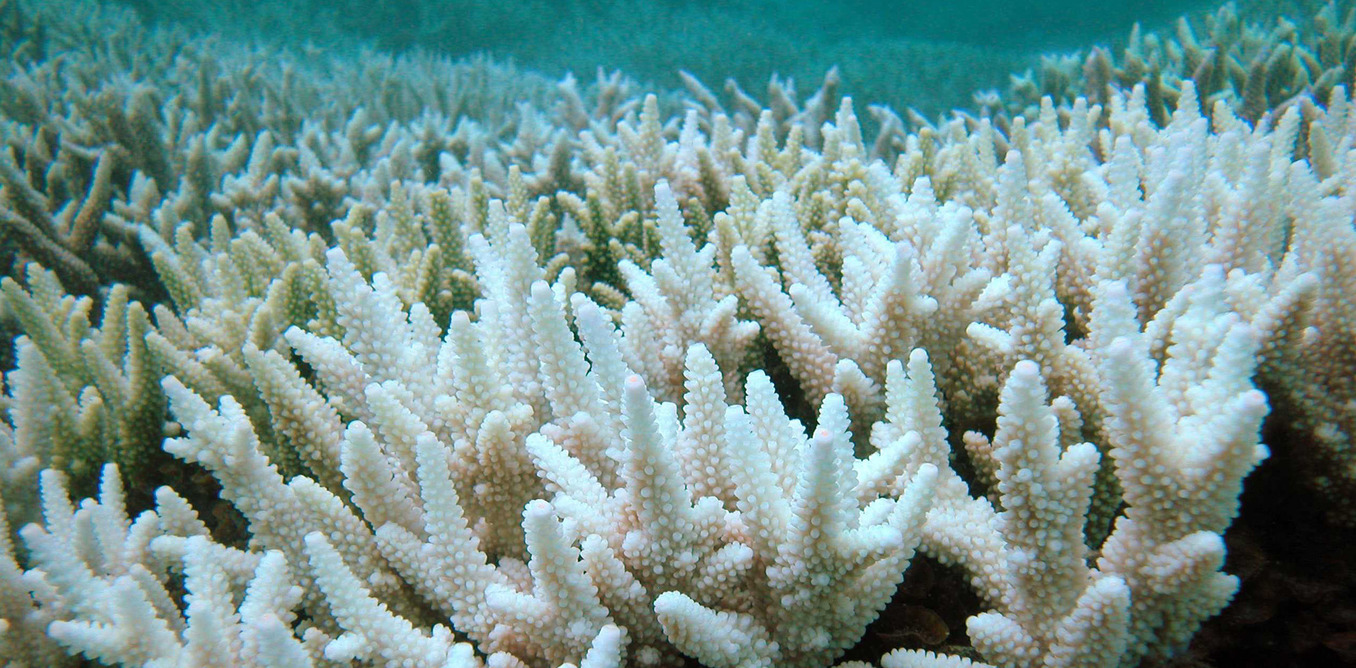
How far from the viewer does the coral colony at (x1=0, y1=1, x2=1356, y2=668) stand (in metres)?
1.00

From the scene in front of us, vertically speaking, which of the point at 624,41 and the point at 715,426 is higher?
the point at 624,41

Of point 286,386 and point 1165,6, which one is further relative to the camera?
point 1165,6

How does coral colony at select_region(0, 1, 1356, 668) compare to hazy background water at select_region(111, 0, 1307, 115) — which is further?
hazy background water at select_region(111, 0, 1307, 115)

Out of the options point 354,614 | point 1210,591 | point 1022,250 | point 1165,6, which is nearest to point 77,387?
point 354,614

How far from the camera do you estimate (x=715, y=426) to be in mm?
1113

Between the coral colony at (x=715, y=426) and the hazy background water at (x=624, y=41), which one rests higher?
the hazy background water at (x=624, y=41)

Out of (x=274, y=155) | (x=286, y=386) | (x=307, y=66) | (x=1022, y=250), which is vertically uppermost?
(x=307, y=66)

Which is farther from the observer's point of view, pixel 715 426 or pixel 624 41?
pixel 624 41

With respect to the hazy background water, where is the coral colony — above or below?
below

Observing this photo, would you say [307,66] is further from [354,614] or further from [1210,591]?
[1210,591]

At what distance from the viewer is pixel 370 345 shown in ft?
5.15

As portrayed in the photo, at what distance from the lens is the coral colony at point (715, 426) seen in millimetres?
1002

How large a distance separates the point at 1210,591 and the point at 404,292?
2254mm

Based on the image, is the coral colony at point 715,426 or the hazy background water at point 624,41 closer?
the coral colony at point 715,426
